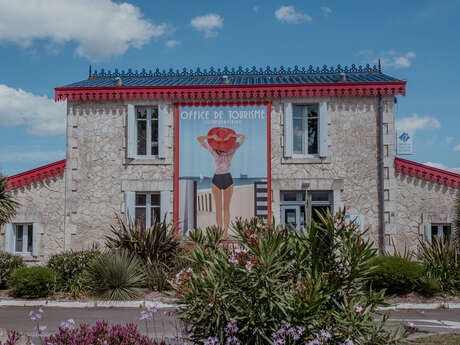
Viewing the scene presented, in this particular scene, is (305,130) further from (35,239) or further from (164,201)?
(35,239)

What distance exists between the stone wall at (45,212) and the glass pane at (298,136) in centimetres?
802

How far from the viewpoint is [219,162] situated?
15.4 m

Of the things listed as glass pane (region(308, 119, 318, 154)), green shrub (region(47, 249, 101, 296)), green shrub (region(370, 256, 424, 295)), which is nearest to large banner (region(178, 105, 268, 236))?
glass pane (region(308, 119, 318, 154))

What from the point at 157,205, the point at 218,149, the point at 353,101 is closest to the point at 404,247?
the point at 353,101

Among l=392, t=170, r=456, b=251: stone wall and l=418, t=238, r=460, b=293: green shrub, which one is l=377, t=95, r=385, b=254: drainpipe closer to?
→ l=392, t=170, r=456, b=251: stone wall

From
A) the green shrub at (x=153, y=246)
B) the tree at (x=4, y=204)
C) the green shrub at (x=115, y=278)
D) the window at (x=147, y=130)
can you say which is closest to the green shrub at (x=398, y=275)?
the green shrub at (x=153, y=246)

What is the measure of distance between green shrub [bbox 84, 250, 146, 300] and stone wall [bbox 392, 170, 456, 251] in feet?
26.7

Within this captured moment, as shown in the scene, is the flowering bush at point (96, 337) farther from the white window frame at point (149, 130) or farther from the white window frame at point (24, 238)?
the white window frame at point (24, 238)

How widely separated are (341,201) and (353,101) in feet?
11.0

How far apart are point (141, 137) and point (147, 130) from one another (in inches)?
13.4

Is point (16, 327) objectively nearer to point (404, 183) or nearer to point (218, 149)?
point (218, 149)

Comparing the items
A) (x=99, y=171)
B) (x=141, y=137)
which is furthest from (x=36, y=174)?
(x=141, y=137)

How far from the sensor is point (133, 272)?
37.8 ft

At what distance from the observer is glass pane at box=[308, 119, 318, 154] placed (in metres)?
15.6
